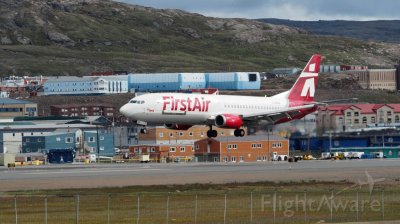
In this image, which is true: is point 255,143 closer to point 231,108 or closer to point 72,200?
point 231,108

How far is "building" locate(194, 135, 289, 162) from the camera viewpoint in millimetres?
169375

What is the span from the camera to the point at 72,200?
79.2 metres

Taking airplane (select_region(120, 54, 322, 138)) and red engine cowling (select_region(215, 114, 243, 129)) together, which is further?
red engine cowling (select_region(215, 114, 243, 129))

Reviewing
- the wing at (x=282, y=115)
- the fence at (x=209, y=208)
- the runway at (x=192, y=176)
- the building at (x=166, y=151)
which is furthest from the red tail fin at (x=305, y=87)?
the fence at (x=209, y=208)

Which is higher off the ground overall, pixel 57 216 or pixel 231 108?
pixel 231 108

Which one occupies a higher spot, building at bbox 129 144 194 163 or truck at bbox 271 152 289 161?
building at bbox 129 144 194 163

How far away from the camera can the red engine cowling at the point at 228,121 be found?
131 metres

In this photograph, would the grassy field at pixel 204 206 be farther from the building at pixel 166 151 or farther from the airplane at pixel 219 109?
the building at pixel 166 151

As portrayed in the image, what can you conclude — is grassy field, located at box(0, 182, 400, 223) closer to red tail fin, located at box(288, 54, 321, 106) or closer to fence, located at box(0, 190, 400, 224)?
fence, located at box(0, 190, 400, 224)

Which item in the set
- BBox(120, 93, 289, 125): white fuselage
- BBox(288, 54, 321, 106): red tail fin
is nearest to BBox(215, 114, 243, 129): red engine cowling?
BBox(120, 93, 289, 125): white fuselage

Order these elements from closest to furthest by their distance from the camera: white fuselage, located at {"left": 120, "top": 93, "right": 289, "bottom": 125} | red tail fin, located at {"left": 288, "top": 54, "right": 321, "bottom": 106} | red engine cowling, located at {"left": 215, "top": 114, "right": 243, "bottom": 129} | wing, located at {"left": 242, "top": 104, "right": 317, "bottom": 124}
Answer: white fuselage, located at {"left": 120, "top": 93, "right": 289, "bottom": 125}, red engine cowling, located at {"left": 215, "top": 114, "right": 243, "bottom": 129}, wing, located at {"left": 242, "top": 104, "right": 317, "bottom": 124}, red tail fin, located at {"left": 288, "top": 54, "right": 321, "bottom": 106}

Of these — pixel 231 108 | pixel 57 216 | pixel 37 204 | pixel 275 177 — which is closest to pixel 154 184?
pixel 275 177

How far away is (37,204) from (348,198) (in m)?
18.5

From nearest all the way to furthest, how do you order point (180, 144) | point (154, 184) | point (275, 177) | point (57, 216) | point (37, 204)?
point (57, 216), point (37, 204), point (154, 184), point (275, 177), point (180, 144)
